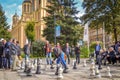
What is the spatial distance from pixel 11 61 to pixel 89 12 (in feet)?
93.5

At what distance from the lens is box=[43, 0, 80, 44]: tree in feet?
187

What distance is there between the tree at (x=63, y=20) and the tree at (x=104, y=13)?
307 inches

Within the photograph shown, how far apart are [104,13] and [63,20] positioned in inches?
489

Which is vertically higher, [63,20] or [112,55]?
[63,20]

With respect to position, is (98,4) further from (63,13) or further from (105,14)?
(63,13)

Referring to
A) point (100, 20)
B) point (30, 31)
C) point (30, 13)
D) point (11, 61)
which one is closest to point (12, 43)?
point (11, 61)

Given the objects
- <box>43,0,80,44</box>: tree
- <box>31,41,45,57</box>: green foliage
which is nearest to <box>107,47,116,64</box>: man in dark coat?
<box>31,41,45,57</box>: green foliage

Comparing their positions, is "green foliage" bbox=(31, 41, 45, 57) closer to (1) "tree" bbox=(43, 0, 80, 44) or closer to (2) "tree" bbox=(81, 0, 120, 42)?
(1) "tree" bbox=(43, 0, 80, 44)

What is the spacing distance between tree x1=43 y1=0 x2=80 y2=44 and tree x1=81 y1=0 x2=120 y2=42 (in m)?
7.79

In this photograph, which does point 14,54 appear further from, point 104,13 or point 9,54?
point 104,13

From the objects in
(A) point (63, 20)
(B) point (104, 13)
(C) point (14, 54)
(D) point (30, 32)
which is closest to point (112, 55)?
(C) point (14, 54)

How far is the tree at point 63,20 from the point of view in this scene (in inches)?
2244

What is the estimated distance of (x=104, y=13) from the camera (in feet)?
155

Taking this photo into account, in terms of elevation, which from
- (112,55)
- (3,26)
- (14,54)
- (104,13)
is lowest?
(112,55)
